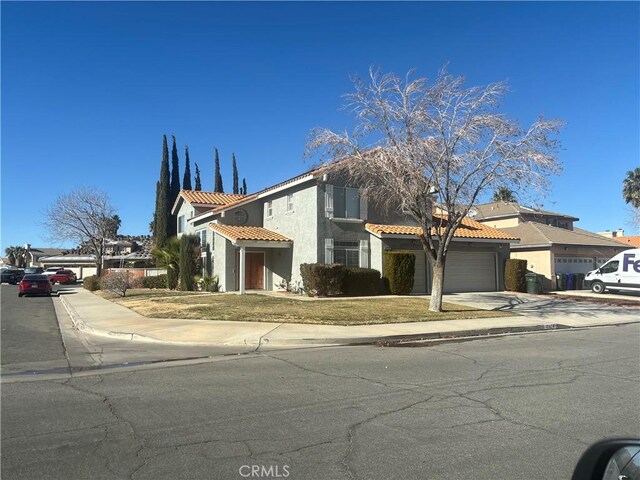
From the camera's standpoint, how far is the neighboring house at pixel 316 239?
2456cm

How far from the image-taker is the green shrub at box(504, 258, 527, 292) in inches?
1096

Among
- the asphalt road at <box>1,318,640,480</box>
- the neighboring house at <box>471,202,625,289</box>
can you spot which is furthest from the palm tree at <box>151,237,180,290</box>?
the asphalt road at <box>1,318,640,480</box>

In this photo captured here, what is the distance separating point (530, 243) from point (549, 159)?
16537 millimetres

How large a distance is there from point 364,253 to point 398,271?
205 cm

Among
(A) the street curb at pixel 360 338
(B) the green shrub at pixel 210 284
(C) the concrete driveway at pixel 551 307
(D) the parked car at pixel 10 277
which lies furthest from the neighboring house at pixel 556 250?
(D) the parked car at pixel 10 277

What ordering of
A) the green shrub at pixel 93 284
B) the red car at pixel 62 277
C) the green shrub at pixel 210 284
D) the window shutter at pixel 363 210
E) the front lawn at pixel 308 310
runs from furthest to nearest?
the red car at pixel 62 277 → the green shrub at pixel 93 284 → the green shrub at pixel 210 284 → the window shutter at pixel 363 210 → the front lawn at pixel 308 310

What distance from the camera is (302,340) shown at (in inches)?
466

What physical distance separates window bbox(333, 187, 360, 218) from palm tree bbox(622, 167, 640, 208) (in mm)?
34743

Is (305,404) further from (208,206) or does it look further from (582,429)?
(208,206)

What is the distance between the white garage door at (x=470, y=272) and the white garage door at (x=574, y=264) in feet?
17.1

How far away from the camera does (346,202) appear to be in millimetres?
25219

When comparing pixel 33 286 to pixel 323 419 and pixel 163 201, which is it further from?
pixel 323 419

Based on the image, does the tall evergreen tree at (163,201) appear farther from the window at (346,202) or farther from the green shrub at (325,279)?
the green shrub at (325,279)

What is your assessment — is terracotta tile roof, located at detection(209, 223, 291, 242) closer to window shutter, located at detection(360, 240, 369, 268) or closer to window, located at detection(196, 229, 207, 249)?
window, located at detection(196, 229, 207, 249)
